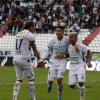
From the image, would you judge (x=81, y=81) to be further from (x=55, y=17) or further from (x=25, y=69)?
(x=55, y=17)

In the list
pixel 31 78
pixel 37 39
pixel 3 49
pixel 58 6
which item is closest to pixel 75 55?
pixel 31 78

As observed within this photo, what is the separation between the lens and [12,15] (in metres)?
46.2

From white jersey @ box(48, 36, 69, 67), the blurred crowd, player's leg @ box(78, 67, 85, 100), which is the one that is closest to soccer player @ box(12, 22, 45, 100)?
player's leg @ box(78, 67, 85, 100)

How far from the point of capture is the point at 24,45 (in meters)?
13.0

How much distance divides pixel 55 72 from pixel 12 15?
32092mm

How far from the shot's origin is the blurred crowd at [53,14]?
41.3 meters

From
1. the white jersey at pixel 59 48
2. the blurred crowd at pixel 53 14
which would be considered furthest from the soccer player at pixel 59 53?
the blurred crowd at pixel 53 14

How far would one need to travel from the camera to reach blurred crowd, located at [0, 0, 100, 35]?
4131 cm

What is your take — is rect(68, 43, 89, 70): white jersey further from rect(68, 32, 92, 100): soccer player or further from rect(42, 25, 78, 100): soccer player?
rect(42, 25, 78, 100): soccer player

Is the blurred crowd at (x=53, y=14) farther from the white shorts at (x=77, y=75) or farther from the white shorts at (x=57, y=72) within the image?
the white shorts at (x=77, y=75)

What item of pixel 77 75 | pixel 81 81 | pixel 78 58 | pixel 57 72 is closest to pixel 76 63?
pixel 78 58

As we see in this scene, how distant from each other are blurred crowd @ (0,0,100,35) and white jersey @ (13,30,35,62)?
27.2 meters

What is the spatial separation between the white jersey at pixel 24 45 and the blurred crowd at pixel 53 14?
27.2 m

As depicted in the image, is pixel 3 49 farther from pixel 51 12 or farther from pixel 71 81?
pixel 71 81
